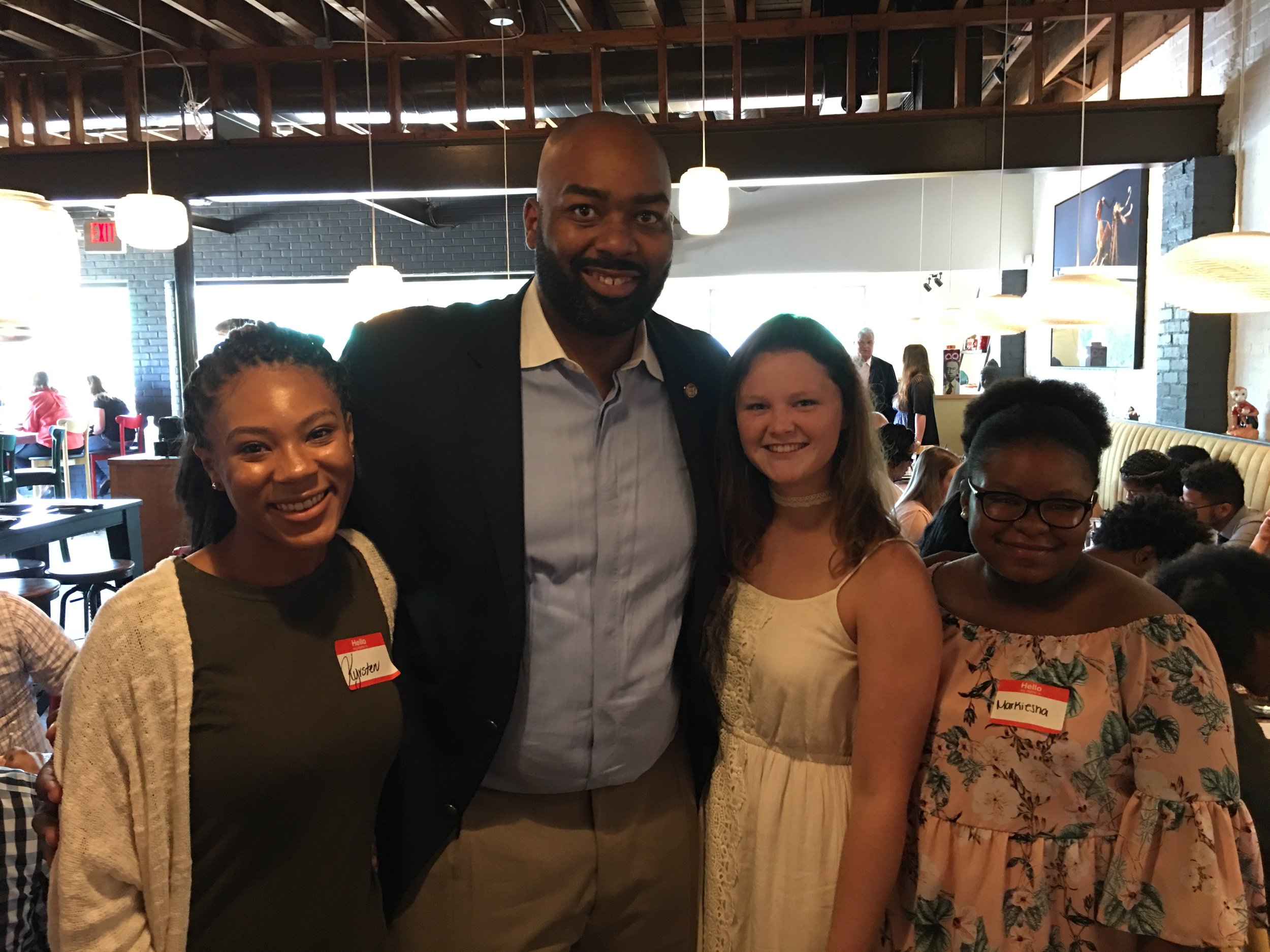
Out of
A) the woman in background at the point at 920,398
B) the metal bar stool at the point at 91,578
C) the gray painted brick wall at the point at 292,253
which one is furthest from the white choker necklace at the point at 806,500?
the gray painted brick wall at the point at 292,253

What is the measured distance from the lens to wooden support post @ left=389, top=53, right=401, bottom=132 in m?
5.69

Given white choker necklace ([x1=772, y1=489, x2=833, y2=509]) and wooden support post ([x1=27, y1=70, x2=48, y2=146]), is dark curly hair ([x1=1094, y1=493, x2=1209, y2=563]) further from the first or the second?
wooden support post ([x1=27, y1=70, x2=48, y2=146])

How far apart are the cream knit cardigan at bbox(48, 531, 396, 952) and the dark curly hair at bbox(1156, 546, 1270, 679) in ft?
5.31

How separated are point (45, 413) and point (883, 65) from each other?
858 centimetres

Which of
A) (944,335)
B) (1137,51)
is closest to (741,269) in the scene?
(944,335)

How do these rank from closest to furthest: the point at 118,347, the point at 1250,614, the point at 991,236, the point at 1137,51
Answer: the point at 1250,614, the point at 1137,51, the point at 991,236, the point at 118,347

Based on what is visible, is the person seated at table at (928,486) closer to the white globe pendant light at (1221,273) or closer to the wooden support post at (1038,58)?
the white globe pendant light at (1221,273)

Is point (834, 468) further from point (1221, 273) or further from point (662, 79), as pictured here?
point (662, 79)

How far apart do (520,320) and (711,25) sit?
4909 millimetres

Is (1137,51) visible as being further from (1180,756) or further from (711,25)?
(1180,756)

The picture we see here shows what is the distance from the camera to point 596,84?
5.59 metres

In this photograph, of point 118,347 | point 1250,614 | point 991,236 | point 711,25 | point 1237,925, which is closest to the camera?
point 1237,925

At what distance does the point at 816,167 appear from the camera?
5.61 m

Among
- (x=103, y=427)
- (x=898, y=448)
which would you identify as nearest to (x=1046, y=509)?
(x=898, y=448)
